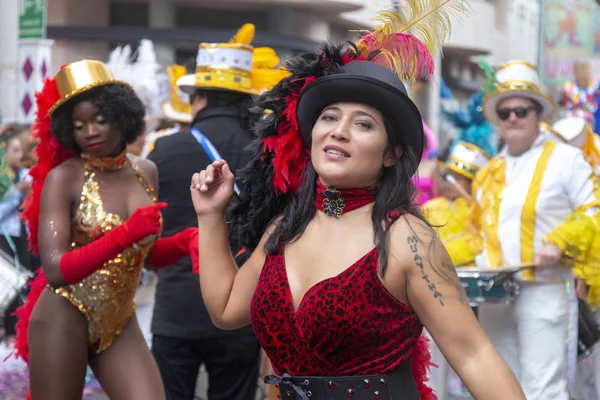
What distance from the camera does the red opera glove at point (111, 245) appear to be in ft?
14.7

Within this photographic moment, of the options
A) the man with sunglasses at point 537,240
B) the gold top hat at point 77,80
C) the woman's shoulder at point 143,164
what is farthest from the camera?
the man with sunglasses at point 537,240

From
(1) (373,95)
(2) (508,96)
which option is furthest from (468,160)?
(1) (373,95)

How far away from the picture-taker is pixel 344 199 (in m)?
3.26

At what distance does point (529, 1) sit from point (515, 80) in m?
41.4

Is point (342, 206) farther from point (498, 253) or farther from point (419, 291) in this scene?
point (498, 253)

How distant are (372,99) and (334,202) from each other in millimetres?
332

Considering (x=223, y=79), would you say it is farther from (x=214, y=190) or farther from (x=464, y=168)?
(x=464, y=168)

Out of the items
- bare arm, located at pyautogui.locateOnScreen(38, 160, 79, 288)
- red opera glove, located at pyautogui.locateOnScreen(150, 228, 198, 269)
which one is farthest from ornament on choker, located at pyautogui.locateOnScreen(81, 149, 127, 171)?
red opera glove, located at pyautogui.locateOnScreen(150, 228, 198, 269)

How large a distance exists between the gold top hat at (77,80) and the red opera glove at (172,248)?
775mm

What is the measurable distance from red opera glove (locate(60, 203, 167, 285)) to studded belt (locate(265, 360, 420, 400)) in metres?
1.48

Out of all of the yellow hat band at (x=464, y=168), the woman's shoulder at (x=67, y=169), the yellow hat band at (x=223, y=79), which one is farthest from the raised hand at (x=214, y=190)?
the yellow hat band at (x=464, y=168)

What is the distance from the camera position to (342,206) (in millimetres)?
3256

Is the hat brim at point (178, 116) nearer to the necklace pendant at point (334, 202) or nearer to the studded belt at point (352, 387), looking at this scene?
the necklace pendant at point (334, 202)

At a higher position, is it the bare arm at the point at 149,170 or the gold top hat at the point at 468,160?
the bare arm at the point at 149,170
